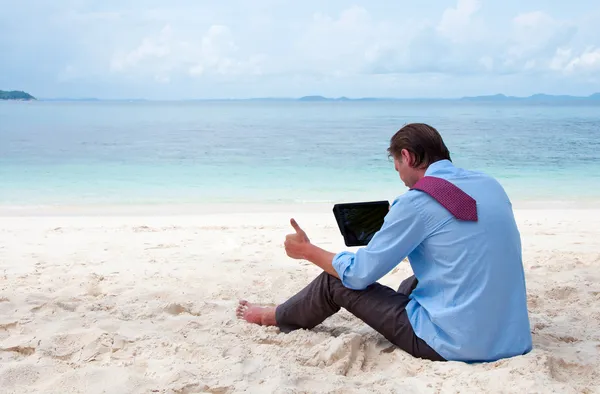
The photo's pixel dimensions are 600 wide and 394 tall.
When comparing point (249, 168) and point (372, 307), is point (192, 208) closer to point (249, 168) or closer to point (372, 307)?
point (249, 168)

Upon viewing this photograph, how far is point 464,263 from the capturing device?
101 inches

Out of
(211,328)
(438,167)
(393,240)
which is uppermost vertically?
(438,167)

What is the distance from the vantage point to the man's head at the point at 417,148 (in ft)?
8.74

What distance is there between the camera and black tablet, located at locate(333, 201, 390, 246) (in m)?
2.86


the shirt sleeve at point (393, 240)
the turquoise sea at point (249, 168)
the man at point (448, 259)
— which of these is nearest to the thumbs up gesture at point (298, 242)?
the man at point (448, 259)

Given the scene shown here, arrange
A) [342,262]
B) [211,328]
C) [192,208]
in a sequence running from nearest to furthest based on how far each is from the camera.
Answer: [342,262]
[211,328]
[192,208]

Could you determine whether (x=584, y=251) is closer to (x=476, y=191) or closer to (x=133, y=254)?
(x=476, y=191)

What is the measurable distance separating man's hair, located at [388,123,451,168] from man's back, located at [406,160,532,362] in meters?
0.07

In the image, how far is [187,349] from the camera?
3.05 metres

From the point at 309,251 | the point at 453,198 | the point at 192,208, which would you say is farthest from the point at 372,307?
the point at 192,208

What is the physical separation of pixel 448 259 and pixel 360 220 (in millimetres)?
475

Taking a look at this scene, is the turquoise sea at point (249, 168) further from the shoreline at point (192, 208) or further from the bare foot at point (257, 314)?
the bare foot at point (257, 314)

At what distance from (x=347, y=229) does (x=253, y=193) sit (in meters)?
8.91

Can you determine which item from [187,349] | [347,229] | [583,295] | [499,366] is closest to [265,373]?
[187,349]
